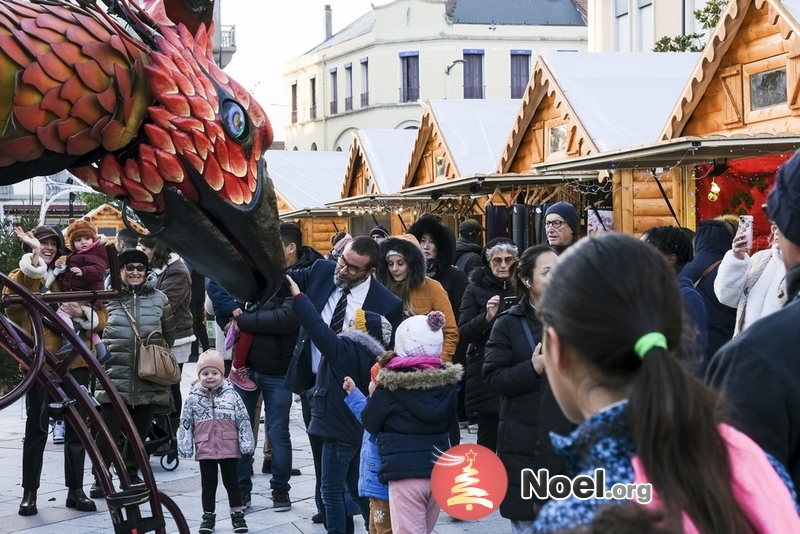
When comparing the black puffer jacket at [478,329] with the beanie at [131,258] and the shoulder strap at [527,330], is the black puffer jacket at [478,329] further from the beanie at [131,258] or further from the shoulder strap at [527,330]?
the beanie at [131,258]

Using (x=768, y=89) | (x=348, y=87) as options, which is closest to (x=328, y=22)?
(x=348, y=87)

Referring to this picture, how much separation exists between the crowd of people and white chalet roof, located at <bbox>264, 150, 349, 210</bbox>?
1248 cm

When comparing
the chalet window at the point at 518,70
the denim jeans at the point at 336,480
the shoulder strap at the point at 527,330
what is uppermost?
the chalet window at the point at 518,70

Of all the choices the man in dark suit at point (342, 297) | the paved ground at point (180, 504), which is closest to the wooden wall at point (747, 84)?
the paved ground at point (180, 504)

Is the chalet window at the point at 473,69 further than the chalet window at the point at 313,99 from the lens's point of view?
No

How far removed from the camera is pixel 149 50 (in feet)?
10.5

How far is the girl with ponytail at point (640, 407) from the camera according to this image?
1.70 metres

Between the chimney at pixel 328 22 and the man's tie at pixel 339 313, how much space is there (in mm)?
51117

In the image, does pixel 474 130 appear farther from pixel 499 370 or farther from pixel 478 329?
pixel 499 370

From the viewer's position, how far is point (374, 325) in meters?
6.31

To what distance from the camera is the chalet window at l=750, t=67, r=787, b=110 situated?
1076 centimetres

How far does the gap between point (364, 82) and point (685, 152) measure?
40190mm

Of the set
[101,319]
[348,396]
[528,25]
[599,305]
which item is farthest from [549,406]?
[528,25]

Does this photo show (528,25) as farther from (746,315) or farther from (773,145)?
(746,315)
